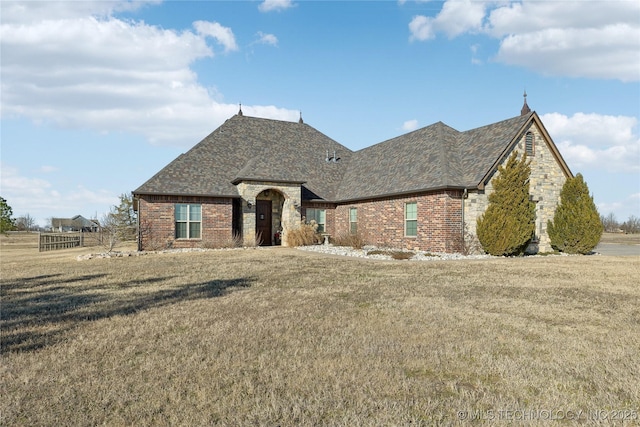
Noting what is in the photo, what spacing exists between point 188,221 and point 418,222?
38.4ft

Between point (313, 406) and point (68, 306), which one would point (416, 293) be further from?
point (68, 306)

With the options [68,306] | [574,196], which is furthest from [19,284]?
[574,196]

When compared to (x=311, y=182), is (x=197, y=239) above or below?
below

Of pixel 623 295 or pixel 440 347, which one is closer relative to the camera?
pixel 440 347

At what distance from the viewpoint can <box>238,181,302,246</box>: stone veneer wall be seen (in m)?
21.8

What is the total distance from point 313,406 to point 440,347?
216cm

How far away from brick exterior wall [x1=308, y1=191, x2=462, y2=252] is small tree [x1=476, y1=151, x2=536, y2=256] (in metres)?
1.24

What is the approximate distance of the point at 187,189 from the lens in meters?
21.0

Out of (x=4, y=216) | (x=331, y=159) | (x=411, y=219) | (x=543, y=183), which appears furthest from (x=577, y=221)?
(x=4, y=216)

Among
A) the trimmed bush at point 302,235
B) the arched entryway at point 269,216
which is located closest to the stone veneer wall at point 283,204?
the trimmed bush at point 302,235

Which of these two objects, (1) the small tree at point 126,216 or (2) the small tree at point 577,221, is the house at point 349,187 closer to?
(2) the small tree at point 577,221

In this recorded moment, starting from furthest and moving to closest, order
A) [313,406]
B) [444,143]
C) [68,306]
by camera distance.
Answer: [444,143], [68,306], [313,406]

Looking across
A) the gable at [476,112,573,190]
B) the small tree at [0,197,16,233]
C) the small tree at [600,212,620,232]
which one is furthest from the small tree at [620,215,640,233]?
the small tree at [0,197,16,233]

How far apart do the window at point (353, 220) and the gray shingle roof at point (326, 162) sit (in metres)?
0.95
